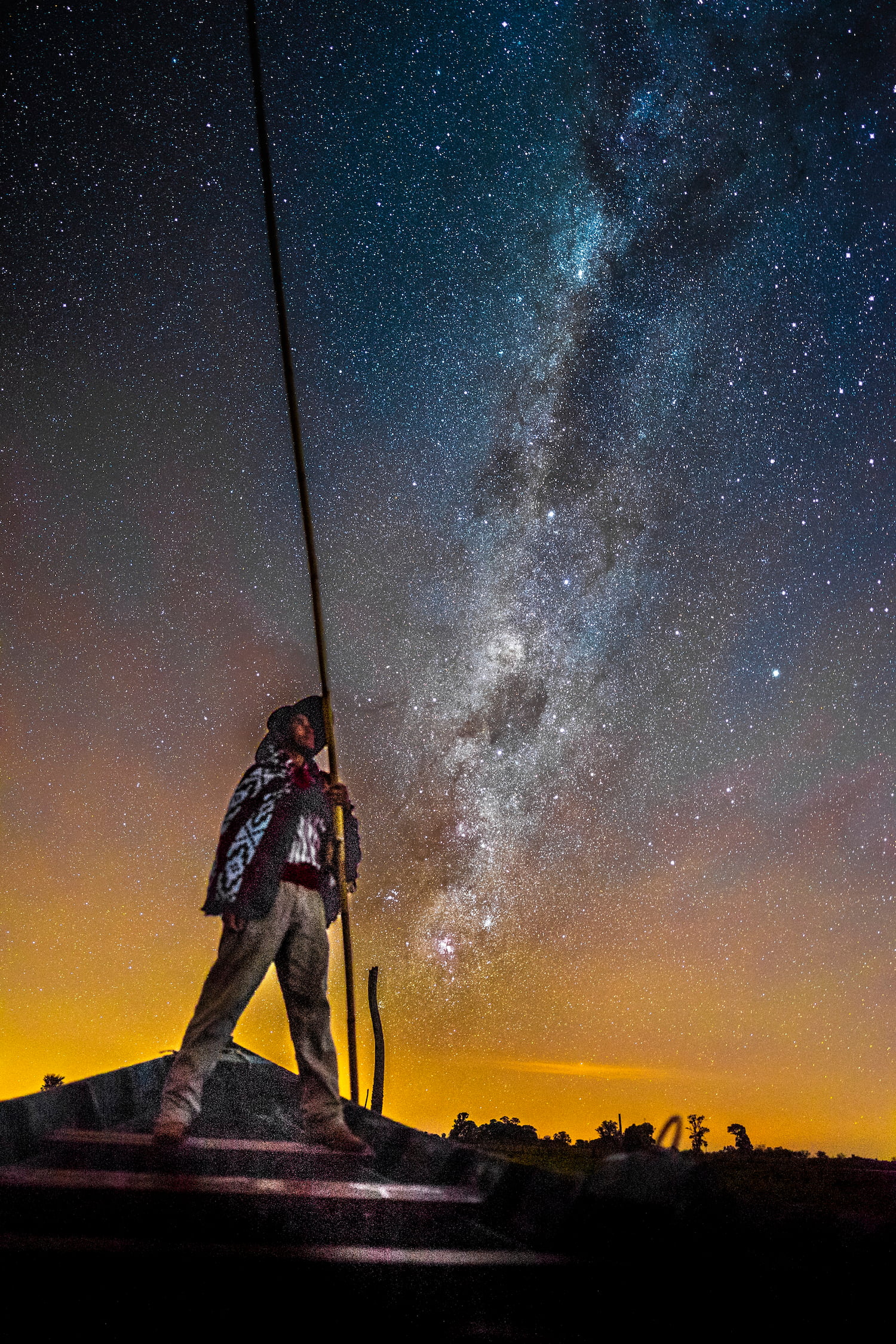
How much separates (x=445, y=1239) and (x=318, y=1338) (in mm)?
1112

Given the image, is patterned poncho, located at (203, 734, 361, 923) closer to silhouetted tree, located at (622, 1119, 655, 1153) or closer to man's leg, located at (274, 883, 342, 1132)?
man's leg, located at (274, 883, 342, 1132)

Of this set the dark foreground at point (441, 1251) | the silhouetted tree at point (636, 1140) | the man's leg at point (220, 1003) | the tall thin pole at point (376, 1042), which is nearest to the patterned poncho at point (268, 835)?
the man's leg at point (220, 1003)

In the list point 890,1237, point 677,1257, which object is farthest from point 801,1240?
point 677,1257

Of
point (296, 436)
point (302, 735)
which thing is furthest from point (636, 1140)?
point (296, 436)

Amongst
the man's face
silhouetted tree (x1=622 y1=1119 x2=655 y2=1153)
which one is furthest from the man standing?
silhouetted tree (x1=622 y1=1119 x2=655 y2=1153)

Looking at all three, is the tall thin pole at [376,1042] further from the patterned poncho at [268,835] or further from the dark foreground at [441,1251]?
the dark foreground at [441,1251]

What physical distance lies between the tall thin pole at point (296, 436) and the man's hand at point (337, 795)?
218mm

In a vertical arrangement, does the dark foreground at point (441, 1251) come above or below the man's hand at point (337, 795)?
below

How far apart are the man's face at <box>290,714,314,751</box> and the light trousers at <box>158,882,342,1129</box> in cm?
94

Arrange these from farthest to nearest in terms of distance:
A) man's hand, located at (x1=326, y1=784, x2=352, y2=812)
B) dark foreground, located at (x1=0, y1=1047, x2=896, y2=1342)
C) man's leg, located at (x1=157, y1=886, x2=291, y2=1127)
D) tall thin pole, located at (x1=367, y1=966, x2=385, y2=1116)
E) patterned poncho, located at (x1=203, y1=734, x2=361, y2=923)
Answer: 1. tall thin pole, located at (x1=367, y1=966, x2=385, y2=1116)
2. man's hand, located at (x1=326, y1=784, x2=352, y2=812)
3. patterned poncho, located at (x1=203, y1=734, x2=361, y2=923)
4. man's leg, located at (x1=157, y1=886, x2=291, y2=1127)
5. dark foreground, located at (x1=0, y1=1047, x2=896, y2=1342)


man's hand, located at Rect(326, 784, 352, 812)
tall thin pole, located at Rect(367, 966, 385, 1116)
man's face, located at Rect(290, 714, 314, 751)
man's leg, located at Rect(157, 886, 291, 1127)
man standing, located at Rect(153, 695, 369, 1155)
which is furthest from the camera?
tall thin pole, located at Rect(367, 966, 385, 1116)

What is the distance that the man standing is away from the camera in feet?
14.8

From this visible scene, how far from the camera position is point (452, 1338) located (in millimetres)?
1853

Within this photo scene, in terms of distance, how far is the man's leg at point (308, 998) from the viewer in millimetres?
4746
